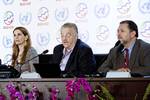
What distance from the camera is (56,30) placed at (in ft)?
17.1

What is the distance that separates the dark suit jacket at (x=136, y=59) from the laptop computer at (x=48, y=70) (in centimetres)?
74

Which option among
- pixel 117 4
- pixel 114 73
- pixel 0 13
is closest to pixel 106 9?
pixel 117 4

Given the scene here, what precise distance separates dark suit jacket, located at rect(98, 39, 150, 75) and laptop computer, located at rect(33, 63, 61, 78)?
0.74 m

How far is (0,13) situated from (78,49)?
6.54 feet

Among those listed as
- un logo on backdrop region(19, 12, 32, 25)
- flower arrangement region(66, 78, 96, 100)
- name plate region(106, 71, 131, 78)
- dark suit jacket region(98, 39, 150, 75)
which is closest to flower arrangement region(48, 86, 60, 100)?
flower arrangement region(66, 78, 96, 100)

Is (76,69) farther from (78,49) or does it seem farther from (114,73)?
(114,73)

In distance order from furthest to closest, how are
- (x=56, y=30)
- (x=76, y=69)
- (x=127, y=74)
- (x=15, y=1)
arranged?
(x=15, y=1)
(x=56, y=30)
(x=76, y=69)
(x=127, y=74)

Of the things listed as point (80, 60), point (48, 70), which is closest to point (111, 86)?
point (48, 70)

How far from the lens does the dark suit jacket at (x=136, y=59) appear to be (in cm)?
358

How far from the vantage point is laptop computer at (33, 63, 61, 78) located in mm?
3213

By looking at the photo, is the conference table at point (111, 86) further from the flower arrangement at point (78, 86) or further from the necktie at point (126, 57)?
the necktie at point (126, 57)

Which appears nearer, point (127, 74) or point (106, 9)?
point (127, 74)

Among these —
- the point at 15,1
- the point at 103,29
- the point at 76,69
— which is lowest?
the point at 76,69

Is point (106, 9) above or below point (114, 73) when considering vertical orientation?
above
